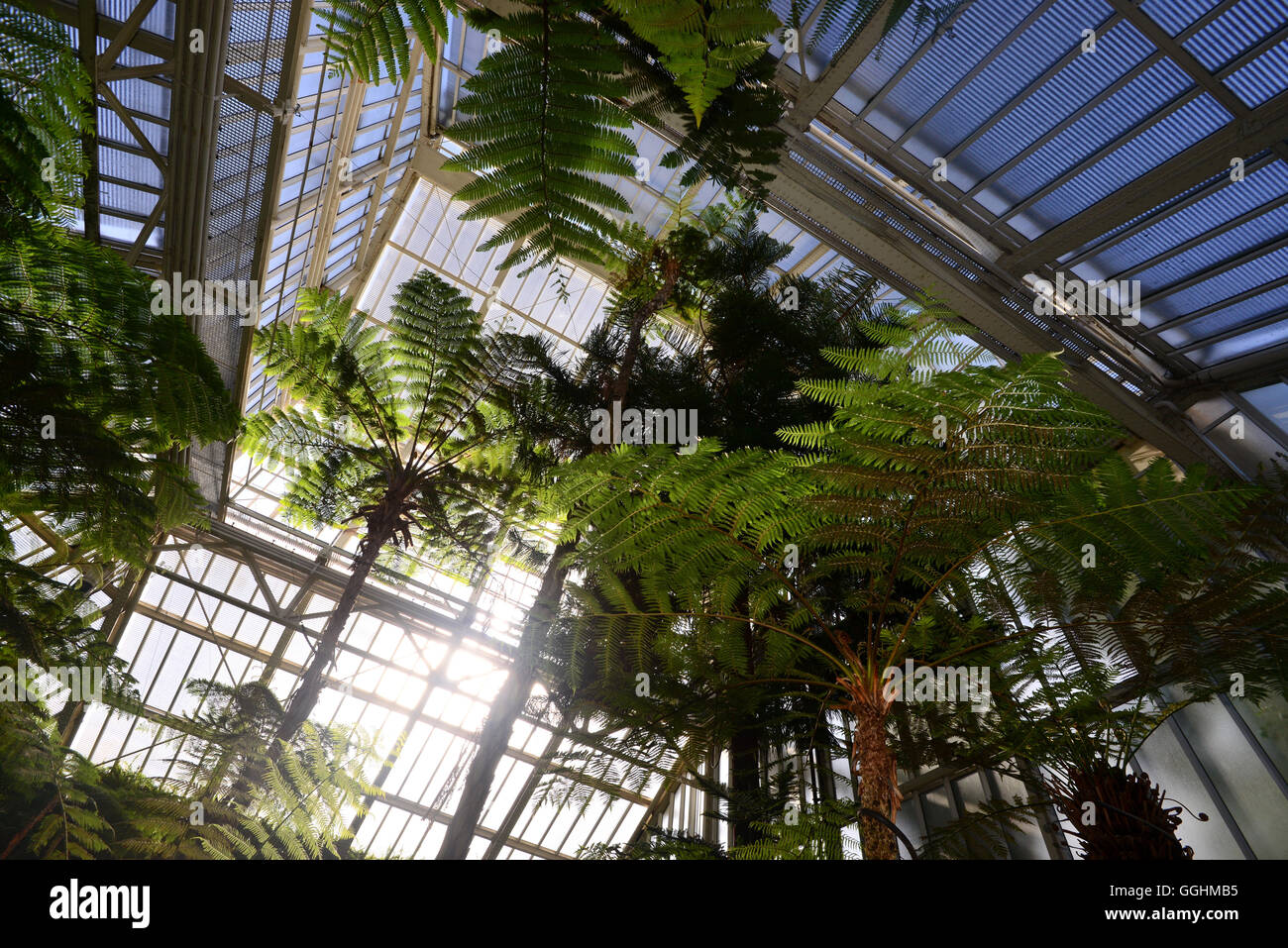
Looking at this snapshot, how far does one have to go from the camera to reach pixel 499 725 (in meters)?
4.16

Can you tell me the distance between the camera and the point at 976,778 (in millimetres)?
7133

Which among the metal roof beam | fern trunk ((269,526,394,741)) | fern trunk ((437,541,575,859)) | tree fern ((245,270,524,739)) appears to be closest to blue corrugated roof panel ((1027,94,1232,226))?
the metal roof beam

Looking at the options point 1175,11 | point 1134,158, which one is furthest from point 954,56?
point 1134,158

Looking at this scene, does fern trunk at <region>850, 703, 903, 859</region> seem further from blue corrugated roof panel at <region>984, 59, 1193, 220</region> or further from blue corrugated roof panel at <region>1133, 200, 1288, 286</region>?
blue corrugated roof panel at <region>1133, 200, 1288, 286</region>

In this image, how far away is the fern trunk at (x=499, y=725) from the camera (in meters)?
3.72

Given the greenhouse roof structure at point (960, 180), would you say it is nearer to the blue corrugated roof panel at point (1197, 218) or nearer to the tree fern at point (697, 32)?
the blue corrugated roof panel at point (1197, 218)

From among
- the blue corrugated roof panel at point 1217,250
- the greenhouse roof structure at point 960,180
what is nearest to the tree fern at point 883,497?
the greenhouse roof structure at point 960,180

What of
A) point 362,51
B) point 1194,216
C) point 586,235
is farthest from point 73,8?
point 1194,216

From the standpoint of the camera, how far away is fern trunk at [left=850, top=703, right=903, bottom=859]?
6.39ft

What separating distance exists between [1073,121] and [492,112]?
24.5 ft

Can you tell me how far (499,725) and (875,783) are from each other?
2.62 m

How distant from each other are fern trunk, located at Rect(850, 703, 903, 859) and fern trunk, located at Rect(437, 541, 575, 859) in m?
1.73

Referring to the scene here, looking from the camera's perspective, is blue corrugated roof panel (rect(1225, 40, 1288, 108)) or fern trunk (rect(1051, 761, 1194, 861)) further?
blue corrugated roof panel (rect(1225, 40, 1288, 108))

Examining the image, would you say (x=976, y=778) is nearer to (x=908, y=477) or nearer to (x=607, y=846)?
(x=607, y=846)
